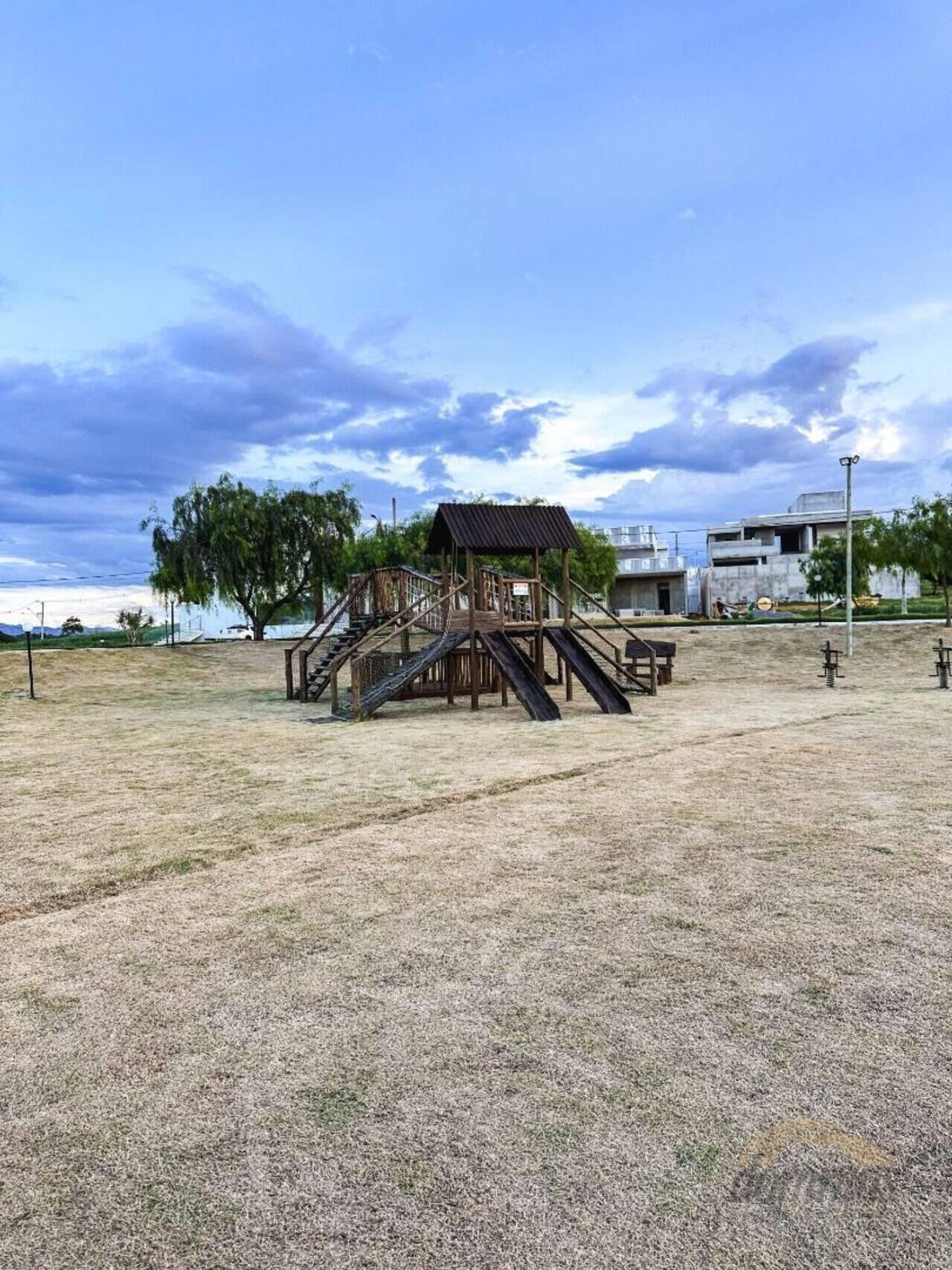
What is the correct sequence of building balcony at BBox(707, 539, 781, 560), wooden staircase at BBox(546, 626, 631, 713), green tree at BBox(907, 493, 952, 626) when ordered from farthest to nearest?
1. building balcony at BBox(707, 539, 781, 560)
2. green tree at BBox(907, 493, 952, 626)
3. wooden staircase at BBox(546, 626, 631, 713)

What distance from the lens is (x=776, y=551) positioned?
68250 millimetres

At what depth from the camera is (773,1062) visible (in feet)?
11.3

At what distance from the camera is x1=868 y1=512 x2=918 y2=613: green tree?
108ft

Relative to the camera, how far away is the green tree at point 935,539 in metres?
31.5

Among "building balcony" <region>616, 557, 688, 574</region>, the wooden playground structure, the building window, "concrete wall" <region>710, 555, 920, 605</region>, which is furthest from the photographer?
the building window

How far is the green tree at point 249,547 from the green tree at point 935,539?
23.3 metres

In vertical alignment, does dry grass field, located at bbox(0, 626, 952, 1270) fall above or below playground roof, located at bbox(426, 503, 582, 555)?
below

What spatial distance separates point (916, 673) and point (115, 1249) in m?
25.3

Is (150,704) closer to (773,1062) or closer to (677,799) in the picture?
(677,799)

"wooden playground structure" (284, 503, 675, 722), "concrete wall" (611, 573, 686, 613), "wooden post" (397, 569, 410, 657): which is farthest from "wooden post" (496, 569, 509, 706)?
"concrete wall" (611, 573, 686, 613)

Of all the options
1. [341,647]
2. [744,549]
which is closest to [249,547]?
[341,647]

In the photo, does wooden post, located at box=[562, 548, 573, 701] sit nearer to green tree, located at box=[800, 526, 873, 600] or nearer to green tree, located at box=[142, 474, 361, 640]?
green tree, located at box=[142, 474, 361, 640]

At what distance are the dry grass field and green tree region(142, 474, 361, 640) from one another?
89.0 feet

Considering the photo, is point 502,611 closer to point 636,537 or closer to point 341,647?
point 341,647
